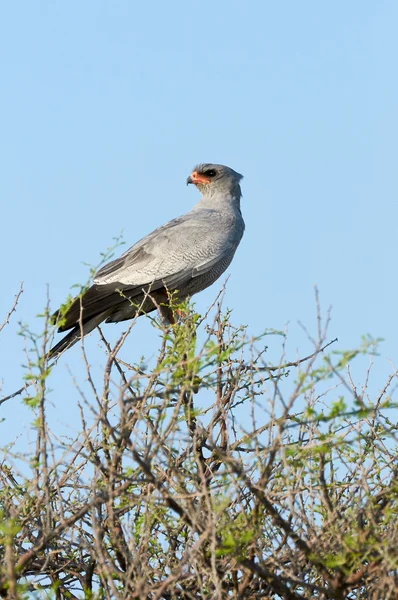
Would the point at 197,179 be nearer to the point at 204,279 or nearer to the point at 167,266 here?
the point at 204,279

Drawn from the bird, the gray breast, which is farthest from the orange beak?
the gray breast

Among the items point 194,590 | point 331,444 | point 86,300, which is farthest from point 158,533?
point 86,300

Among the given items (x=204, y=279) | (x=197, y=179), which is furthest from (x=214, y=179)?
(x=204, y=279)

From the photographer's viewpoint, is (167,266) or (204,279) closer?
(167,266)

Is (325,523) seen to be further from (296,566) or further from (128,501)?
(128,501)

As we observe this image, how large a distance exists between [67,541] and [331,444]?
146cm

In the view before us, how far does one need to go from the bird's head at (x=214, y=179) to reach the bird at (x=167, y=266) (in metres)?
0.47

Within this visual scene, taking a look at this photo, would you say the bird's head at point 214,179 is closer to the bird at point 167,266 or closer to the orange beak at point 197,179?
the orange beak at point 197,179

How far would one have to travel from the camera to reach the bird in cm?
805

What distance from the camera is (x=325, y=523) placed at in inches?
158

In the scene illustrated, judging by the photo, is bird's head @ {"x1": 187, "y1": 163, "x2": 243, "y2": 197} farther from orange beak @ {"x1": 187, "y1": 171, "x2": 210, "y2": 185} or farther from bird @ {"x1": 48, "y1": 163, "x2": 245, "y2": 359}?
bird @ {"x1": 48, "y1": 163, "x2": 245, "y2": 359}

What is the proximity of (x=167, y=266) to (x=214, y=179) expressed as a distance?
1.74 m

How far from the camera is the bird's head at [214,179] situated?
32.1 ft

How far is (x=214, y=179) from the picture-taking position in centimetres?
984
